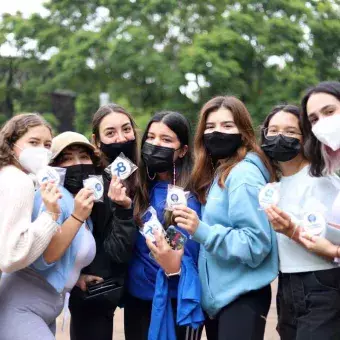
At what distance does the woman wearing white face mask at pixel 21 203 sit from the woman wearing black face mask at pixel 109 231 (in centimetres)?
51

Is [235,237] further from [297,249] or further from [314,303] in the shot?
[314,303]

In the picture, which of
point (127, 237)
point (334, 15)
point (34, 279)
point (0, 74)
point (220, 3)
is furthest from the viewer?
point (0, 74)

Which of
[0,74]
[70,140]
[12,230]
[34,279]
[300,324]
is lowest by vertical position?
[300,324]

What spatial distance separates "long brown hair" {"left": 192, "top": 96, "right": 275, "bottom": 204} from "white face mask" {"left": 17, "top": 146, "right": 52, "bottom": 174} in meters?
1.03

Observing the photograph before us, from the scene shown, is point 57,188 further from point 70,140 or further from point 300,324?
point 300,324

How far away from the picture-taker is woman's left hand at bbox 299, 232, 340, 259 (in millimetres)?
3326

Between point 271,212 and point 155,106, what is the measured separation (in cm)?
1625

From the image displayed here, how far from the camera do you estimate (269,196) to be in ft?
11.3

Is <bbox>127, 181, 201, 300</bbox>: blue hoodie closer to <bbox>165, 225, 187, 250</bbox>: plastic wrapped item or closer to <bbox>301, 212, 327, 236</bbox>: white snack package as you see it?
<bbox>165, 225, 187, 250</bbox>: plastic wrapped item

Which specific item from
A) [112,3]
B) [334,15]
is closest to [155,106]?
[112,3]

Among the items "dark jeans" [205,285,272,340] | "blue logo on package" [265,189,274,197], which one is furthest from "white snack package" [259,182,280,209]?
"dark jeans" [205,285,272,340]

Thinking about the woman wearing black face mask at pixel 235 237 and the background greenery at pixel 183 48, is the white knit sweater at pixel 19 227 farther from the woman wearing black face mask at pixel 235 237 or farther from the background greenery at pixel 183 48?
the background greenery at pixel 183 48

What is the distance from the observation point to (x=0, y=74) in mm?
22719

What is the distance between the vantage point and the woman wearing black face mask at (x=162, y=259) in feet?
12.8
